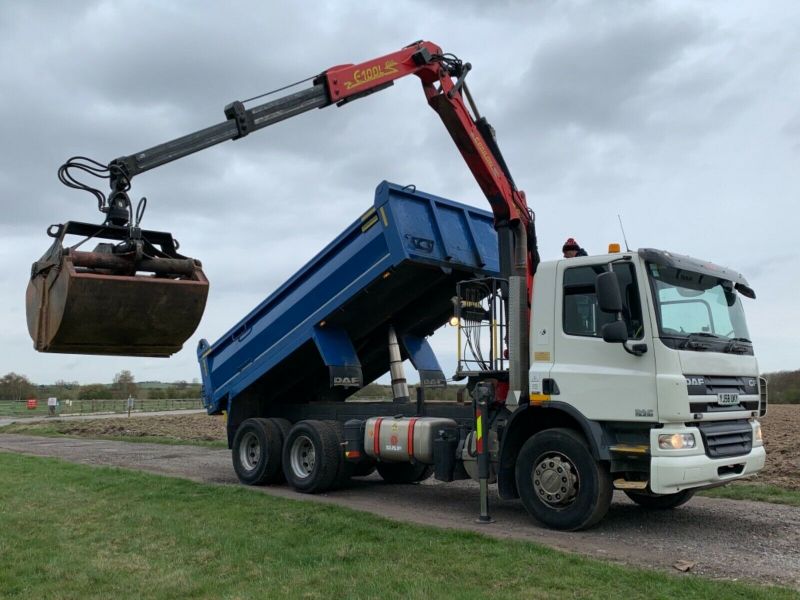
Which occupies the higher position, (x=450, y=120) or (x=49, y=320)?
(x=450, y=120)

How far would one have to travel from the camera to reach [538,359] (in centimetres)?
791

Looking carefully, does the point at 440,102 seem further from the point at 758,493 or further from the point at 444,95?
the point at 758,493

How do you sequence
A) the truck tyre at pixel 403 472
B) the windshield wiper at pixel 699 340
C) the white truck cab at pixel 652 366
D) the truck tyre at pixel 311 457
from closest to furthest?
the white truck cab at pixel 652 366, the windshield wiper at pixel 699 340, the truck tyre at pixel 311 457, the truck tyre at pixel 403 472

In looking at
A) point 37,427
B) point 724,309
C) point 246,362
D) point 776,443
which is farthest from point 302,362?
point 37,427

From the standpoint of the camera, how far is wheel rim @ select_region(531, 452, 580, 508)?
7.45 m

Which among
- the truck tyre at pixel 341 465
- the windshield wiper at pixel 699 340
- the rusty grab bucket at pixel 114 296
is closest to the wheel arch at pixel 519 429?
the windshield wiper at pixel 699 340

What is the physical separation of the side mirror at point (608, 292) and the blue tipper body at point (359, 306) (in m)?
2.75

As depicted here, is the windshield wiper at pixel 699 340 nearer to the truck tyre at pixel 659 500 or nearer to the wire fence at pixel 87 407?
the truck tyre at pixel 659 500

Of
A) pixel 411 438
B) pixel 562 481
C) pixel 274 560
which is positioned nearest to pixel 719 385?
pixel 562 481

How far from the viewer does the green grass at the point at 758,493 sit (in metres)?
9.25

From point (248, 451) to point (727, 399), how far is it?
6.93 metres

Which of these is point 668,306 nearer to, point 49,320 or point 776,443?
point 49,320

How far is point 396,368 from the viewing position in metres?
10.9

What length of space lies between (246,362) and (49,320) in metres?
4.16
